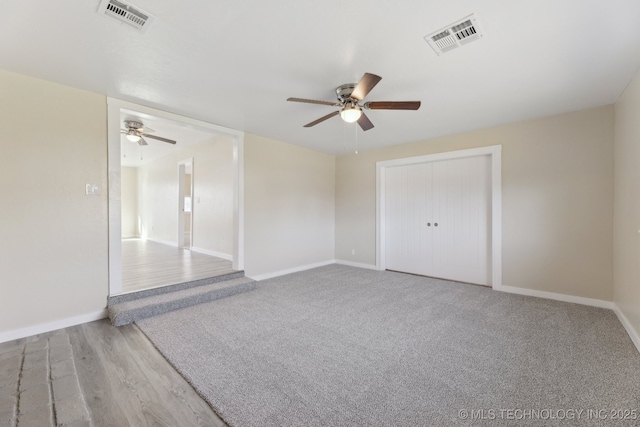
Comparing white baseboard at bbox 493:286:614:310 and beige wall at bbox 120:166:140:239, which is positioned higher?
beige wall at bbox 120:166:140:239

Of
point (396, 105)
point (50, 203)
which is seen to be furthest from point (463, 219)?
point (50, 203)

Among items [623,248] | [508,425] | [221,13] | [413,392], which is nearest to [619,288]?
[623,248]

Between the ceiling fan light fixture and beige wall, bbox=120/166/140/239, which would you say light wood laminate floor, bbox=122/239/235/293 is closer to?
the ceiling fan light fixture

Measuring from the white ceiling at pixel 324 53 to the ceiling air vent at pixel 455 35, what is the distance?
0.05 m

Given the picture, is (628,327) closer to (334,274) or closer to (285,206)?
(334,274)

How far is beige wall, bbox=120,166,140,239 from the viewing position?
9242 mm

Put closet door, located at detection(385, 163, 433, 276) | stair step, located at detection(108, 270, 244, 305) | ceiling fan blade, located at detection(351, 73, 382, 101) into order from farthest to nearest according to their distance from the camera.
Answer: closet door, located at detection(385, 163, 433, 276)
stair step, located at detection(108, 270, 244, 305)
ceiling fan blade, located at detection(351, 73, 382, 101)

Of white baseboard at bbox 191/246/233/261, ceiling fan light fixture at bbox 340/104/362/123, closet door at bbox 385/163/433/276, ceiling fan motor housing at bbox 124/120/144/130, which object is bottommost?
white baseboard at bbox 191/246/233/261

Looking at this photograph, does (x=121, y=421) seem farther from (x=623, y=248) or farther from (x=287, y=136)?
(x=623, y=248)

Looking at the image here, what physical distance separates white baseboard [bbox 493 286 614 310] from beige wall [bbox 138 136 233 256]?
5024 millimetres

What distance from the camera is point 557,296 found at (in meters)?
3.60

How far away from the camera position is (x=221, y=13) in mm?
1780

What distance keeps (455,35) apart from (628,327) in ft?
10.8

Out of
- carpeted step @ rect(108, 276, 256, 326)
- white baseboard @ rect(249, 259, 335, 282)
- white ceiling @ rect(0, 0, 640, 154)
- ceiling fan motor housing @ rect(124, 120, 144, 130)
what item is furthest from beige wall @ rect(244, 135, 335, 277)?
ceiling fan motor housing @ rect(124, 120, 144, 130)
